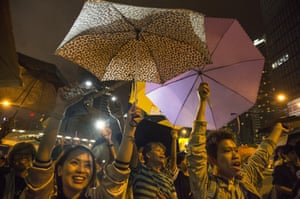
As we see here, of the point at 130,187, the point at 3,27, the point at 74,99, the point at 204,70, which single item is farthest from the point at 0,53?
the point at 204,70

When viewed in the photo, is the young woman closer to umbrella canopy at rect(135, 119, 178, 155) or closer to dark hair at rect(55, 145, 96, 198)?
dark hair at rect(55, 145, 96, 198)

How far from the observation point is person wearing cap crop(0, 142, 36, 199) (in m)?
2.93

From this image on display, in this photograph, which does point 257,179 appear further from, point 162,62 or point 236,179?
point 162,62

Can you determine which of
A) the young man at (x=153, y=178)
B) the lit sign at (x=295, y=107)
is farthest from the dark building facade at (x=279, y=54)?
the young man at (x=153, y=178)

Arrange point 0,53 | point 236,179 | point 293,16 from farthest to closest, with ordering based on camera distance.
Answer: point 293,16
point 236,179
point 0,53

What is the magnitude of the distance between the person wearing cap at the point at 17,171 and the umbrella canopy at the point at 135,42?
5.55ft

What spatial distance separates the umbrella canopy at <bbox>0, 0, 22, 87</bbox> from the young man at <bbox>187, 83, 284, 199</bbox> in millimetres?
2123

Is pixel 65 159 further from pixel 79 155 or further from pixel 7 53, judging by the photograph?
pixel 7 53

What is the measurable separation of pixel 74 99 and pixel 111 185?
91 cm

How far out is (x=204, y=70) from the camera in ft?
13.0

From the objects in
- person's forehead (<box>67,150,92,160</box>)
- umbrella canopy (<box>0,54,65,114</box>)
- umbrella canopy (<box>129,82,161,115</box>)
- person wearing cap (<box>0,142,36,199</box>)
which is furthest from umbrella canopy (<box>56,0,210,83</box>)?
person wearing cap (<box>0,142,36,199</box>)

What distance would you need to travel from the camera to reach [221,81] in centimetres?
400

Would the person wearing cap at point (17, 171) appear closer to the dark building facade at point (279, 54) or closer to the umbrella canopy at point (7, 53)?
the umbrella canopy at point (7, 53)

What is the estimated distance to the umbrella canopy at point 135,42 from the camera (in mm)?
2668
